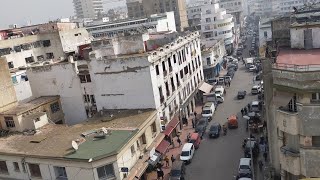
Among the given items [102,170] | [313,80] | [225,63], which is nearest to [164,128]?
[102,170]

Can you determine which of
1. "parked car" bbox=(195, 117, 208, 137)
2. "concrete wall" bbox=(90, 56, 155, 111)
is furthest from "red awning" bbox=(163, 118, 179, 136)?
"concrete wall" bbox=(90, 56, 155, 111)

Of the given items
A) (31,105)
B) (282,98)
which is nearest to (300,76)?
(282,98)

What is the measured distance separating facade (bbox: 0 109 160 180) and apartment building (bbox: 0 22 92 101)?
980 inches

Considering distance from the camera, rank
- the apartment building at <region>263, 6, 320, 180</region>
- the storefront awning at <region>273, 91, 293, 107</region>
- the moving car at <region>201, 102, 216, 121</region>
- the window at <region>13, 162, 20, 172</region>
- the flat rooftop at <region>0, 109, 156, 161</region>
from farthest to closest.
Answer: the moving car at <region>201, 102, 216, 121</region>
the window at <region>13, 162, 20, 172</region>
the flat rooftop at <region>0, 109, 156, 161</region>
the storefront awning at <region>273, 91, 293, 107</region>
the apartment building at <region>263, 6, 320, 180</region>

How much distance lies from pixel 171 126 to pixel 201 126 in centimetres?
562

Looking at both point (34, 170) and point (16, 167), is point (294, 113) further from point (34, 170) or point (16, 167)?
point (16, 167)

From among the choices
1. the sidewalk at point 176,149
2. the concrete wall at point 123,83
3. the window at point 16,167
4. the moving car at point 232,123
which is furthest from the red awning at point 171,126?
the window at point 16,167

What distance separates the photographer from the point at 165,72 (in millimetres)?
46438

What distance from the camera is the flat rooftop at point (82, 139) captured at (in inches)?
1221

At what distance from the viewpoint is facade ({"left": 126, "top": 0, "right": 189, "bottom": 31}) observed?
138925 millimetres

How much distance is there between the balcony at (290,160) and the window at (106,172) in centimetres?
1402

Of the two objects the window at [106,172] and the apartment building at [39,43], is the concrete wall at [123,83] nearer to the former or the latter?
the window at [106,172]

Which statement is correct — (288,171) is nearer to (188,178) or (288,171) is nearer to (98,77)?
(188,178)

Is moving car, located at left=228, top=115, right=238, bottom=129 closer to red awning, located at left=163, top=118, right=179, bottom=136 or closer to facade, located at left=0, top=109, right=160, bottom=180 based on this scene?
red awning, located at left=163, top=118, right=179, bottom=136
